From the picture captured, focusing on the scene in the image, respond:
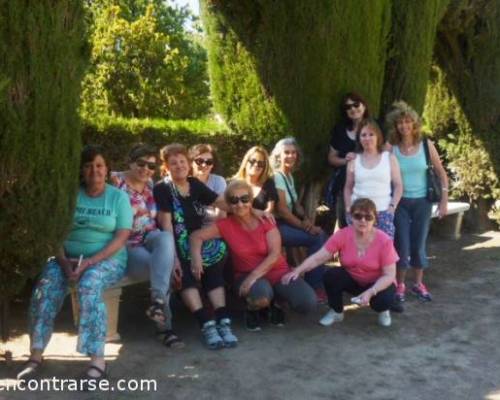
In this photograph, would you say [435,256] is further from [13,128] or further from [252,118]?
[13,128]

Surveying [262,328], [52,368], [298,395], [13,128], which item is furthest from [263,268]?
[13,128]

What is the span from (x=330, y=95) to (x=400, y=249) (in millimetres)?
1707

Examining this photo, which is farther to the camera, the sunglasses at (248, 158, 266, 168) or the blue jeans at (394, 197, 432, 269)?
the blue jeans at (394, 197, 432, 269)

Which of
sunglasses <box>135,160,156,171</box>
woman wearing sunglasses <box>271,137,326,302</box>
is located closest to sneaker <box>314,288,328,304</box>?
woman wearing sunglasses <box>271,137,326,302</box>

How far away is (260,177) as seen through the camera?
5.82 m

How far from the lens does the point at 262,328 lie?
530 centimetres

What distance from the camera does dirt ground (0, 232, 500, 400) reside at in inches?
164

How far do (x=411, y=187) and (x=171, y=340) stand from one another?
260 centimetres

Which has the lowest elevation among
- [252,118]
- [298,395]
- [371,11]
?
[298,395]

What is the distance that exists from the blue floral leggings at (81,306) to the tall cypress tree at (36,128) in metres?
0.19

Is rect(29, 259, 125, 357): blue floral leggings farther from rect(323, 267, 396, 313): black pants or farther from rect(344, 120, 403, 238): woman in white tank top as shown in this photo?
rect(344, 120, 403, 238): woman in white tank top

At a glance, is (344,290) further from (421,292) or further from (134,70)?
(134,70)

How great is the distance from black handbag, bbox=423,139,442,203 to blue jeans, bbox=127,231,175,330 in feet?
8.00

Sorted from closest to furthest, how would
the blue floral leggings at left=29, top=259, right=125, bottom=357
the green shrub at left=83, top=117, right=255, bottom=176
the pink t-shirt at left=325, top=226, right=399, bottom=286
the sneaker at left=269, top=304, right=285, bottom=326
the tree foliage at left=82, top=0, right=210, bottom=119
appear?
the blue floral leggings at left=29, top=259, right=125, bottom=357
the pink t-shirt at left=325, top=226, right=399, bottom=286
the sneaker at left=269, top=304, right=285, bottom=326
the green shrub at left=83, top=117, right=255, bottom=176
the tree foliage at left=82, top=0, right=210, bottom=119
